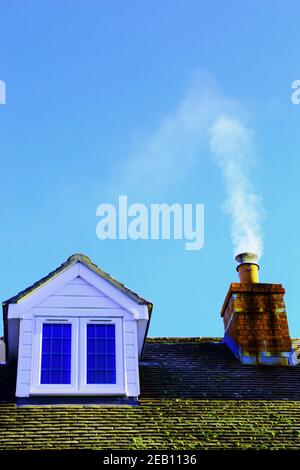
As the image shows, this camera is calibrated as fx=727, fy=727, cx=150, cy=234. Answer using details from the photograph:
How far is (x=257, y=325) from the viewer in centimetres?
1526

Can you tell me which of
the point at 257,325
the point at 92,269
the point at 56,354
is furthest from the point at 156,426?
the point at 257,325

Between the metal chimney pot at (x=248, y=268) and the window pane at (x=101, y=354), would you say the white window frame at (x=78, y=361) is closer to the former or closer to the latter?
the window pane at (x=101, y=354)

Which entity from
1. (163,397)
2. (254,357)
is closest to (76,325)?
(163,397)

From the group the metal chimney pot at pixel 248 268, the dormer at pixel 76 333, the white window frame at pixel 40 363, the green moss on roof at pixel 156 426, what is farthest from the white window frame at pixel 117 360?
the metal chimney pot at pixel 248 268

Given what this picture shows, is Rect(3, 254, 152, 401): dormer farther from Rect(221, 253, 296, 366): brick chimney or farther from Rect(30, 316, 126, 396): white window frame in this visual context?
Rect(221, 253, 296, 366): brick chimney

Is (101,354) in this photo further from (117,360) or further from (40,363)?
(40,363)

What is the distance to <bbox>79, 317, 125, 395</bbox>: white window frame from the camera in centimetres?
1222

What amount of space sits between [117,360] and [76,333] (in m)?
0.87

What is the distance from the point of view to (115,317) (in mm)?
13188

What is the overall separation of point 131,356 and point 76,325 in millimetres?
1125

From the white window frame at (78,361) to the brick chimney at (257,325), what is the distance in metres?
3.13

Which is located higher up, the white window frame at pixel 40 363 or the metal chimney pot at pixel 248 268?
the metal chimney pot at pixel 248 268

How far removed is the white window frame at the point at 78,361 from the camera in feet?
39.8
